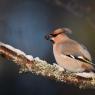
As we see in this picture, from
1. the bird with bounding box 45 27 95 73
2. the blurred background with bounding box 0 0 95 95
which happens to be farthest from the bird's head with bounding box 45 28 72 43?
the blurred background with bounding box 0 0 95 95

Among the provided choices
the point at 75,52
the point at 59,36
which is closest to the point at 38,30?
the point at 59,36

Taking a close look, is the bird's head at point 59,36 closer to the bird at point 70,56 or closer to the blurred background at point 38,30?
the bird at point 70,56

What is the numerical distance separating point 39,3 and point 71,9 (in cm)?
17

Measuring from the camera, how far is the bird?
1601 mm

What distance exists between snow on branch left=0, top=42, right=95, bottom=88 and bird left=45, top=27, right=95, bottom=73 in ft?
0.12

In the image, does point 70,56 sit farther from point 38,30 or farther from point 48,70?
point 38,30

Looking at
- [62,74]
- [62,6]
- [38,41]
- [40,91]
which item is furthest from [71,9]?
[62,74]

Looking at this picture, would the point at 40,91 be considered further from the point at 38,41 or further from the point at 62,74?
the point at 62,74

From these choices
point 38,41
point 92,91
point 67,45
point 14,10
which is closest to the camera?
point 67,45

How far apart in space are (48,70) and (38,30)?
18.1 inches

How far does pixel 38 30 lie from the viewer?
6.51 ft

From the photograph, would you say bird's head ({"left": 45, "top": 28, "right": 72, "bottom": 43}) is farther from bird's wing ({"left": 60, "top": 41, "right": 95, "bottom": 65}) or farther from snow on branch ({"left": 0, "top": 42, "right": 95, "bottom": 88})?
snow on branch ({"left": 0, "top": 42, "right": 95, "bottom": 88})

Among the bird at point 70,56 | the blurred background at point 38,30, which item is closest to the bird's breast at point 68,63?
the bird at point 70,56

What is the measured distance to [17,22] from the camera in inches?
79.4
